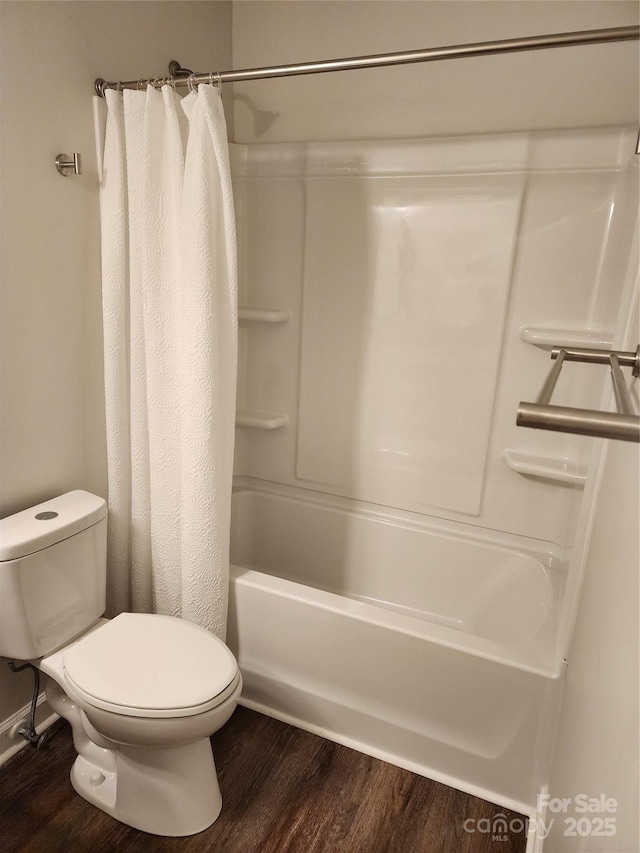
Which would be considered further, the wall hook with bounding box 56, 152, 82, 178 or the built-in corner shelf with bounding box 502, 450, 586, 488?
the built-in corner shelf with bounding box 502, 450, 586, 488

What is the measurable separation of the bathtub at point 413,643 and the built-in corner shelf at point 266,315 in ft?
2.33

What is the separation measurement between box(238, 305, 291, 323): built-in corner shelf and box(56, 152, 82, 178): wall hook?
2.74 feet

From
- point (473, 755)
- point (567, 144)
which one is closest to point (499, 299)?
point (567, 144)

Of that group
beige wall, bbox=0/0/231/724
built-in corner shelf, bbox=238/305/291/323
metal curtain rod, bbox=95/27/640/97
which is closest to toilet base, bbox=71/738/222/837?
beige wall, bbox=0/0/231/724

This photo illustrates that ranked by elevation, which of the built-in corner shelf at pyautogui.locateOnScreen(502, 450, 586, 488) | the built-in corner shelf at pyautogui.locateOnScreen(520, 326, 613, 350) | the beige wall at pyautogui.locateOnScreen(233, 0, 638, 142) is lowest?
the built-in corner shelf at pyautogui.locateOnScreen(502, 450, 586, 488)

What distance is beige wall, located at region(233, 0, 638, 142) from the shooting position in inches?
65.9

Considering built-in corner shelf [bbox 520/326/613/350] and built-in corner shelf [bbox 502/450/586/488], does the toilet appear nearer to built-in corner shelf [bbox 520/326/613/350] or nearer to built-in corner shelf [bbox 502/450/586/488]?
built-in corner shelf [bbox 502/450/586/488]

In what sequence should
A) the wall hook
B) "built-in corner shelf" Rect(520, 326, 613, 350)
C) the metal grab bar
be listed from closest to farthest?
the metal grab bar, the wall hook, "built-in corner shelf" Rect(520, 326, 613, 350)

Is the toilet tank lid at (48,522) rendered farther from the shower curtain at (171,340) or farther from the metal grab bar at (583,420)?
the metal grab bar at (583,420)

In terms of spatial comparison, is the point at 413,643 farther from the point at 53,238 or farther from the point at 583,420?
the point at 53,238

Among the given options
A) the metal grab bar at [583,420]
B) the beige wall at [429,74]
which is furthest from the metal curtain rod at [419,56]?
the metal grab bar at [583,420]

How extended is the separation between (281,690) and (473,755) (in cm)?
59

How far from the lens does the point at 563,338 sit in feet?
5.99

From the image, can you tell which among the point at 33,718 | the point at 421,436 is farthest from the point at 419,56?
the point at 33,718
